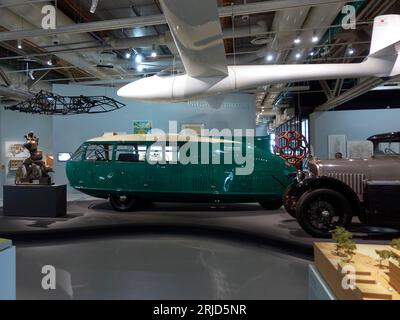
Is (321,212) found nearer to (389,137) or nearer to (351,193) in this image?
(351,193)

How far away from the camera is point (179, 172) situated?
6.59m

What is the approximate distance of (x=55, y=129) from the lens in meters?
9.58

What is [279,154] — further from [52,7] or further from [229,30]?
[52,7]

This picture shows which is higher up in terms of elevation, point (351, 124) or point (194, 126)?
point (351, 124)

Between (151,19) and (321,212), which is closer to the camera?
(321,212)

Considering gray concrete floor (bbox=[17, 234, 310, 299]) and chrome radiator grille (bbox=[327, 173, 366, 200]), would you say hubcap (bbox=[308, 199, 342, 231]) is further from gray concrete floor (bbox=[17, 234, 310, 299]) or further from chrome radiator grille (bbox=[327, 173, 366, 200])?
gray concrete floor (bbox=[17, 234, 310, 299])

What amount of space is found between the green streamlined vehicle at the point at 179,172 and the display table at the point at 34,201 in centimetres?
89

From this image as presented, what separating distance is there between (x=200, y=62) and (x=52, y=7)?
280 centimetres

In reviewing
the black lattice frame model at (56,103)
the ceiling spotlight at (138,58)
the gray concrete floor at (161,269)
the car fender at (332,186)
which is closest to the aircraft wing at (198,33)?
the car fender at (332,186)

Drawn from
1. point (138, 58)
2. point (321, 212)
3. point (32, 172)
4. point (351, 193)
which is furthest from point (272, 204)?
point (32, 172)

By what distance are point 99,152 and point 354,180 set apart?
5.26 metres

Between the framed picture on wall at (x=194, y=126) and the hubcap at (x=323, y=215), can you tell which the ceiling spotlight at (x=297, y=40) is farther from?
the framed picture on wall at (x=194, y=126)

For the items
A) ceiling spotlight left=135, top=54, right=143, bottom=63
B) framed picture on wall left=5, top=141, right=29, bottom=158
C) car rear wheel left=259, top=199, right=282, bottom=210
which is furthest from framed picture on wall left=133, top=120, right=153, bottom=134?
framed picture on wall left=5, top=141, right=29, bottom=158

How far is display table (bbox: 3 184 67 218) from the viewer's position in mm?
6129
